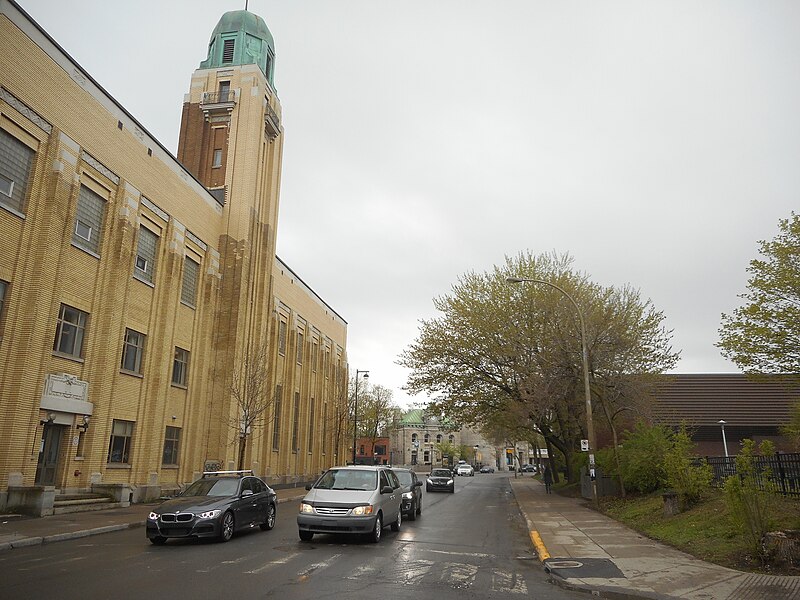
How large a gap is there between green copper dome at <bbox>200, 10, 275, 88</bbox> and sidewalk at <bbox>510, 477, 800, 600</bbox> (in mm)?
35133

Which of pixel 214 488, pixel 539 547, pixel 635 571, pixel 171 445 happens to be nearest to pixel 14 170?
pixel 214 488

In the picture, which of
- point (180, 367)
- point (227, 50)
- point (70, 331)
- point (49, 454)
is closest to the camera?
point (49, 454)

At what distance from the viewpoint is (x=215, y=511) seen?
1286 centimetres

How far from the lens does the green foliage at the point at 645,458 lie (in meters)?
19.7

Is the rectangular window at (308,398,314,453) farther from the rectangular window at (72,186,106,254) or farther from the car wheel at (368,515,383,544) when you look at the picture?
the car wheel at (368,515,383,544)

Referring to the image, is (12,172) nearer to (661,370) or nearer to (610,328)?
(610,328)

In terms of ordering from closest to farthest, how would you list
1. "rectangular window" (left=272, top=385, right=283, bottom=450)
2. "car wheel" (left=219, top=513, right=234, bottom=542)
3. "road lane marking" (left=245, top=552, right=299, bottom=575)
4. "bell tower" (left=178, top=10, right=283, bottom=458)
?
"road lane marking" (left=245, top=552, right=299, bottom=575) < "car wheel" (left=219, top=513, right=234, bottom=542) < "bell tower" (left=178, top=10, right=283, bottom=458) < "rectangular window" (left=272, top=385, right=283, bottom=450)

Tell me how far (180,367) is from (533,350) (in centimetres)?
1758

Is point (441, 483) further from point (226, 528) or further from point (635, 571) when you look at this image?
Answer: point (635, 571)

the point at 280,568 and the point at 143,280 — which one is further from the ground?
the point at 143,280

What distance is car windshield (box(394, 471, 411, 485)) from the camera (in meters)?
20.3

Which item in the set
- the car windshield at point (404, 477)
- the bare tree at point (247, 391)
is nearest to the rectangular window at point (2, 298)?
the bare tree at point (247, 391)

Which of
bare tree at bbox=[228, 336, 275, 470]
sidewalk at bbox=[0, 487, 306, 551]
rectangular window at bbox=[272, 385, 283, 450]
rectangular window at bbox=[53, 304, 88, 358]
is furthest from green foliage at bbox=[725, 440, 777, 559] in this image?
rectangular window at bbox=[272, 385, 283, 450]

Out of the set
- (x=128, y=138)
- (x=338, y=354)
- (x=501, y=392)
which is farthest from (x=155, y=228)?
(x=338, y=354)
